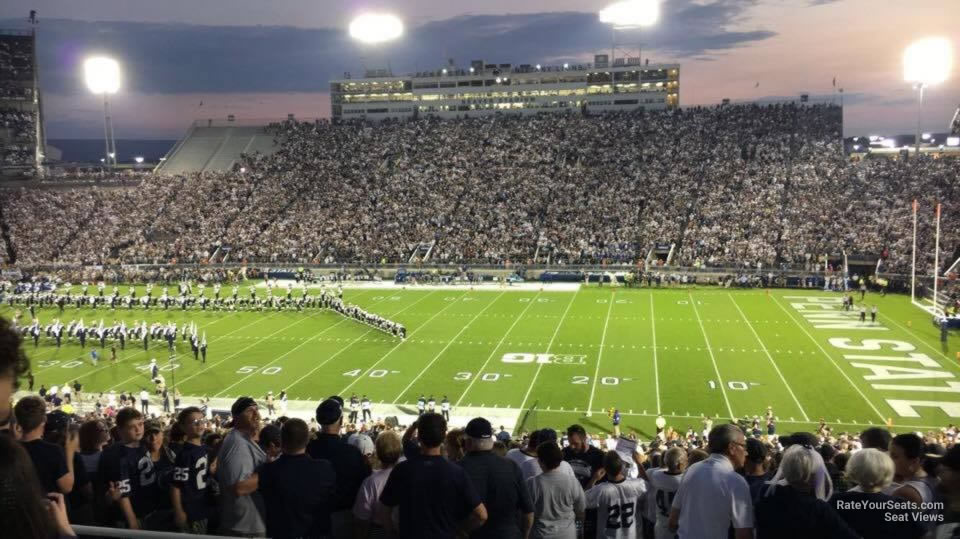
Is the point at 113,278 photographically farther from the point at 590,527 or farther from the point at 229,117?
the point at 590,527

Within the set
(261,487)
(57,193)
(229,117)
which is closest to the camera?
(261,487)

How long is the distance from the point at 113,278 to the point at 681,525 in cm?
4755

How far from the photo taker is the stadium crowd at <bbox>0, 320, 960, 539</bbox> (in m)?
3.97

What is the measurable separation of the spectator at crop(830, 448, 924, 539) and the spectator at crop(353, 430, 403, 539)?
259 centimetres

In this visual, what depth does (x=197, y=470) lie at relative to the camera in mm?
5340

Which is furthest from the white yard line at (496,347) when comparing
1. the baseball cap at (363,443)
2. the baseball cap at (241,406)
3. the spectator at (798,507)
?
the spectator at (798,507)

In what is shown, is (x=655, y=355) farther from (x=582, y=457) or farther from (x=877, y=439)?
(x=877, y=439)

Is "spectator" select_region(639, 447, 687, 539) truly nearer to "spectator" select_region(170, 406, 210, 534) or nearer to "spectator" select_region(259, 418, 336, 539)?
"spectator" select_region(259, 418, 336, 539)

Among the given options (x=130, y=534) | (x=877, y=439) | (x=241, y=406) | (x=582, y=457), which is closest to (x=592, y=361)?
(x=582, y=457)

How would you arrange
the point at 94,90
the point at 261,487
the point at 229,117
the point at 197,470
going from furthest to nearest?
Result: the point at 229,117, the point at 94,90, the point at 197,470, the point at 261,487

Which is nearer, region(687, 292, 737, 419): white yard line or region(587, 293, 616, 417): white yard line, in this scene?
region(687, 292, 737, 419): white yard line

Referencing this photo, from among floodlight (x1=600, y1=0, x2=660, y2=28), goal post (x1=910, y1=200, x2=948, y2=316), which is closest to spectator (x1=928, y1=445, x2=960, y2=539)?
goal post (x1=910, y1=200, x2=948, y2=316)

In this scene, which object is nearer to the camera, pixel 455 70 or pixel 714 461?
pixel 714 461

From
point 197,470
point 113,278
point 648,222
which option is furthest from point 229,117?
point 197,470
